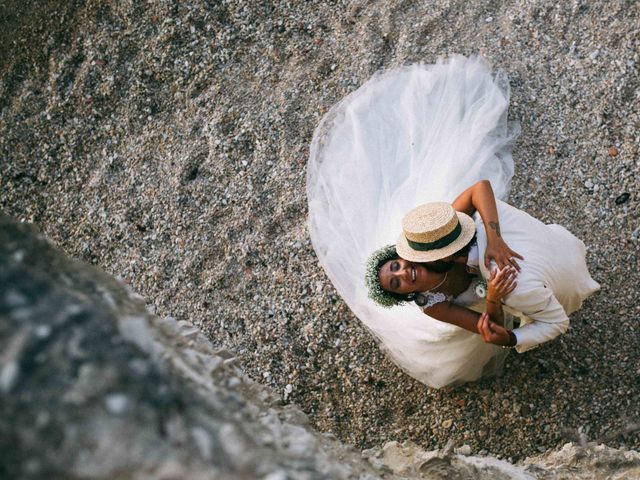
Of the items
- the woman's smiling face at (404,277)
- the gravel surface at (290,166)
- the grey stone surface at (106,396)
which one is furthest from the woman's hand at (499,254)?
A: the grey stone surface at (106,396)

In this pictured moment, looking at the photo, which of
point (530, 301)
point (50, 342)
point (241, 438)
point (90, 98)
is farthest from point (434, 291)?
point (90, 98)

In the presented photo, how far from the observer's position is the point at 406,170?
12.2ft

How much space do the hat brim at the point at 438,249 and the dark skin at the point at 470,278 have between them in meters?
0.04

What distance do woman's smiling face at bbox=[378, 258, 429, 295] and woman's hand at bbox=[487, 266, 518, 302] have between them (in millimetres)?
269

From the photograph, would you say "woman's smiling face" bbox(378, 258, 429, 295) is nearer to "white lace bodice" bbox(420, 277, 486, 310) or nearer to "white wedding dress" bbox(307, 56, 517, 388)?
"white lace bodice" bbox(420, 277, 486, 310)

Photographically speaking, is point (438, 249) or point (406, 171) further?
point (406, 171)

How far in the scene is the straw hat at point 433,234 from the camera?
274 cm

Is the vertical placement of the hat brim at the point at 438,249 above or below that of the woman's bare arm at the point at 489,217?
above

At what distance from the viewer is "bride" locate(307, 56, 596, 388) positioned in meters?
3.40

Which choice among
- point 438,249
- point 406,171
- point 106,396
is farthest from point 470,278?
point 106,396

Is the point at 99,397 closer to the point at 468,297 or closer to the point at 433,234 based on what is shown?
the point at 433,234

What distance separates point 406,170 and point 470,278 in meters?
0.97

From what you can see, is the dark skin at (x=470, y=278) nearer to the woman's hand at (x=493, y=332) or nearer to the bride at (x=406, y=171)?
the woman's hand at (x=493, y=332)

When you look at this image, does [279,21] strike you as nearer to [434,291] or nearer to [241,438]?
[434,291]
